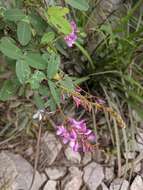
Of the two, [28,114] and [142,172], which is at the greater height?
[28,114]

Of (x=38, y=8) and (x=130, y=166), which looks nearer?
(x=38, y=8)

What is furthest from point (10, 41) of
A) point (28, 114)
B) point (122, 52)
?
point (122, 52)

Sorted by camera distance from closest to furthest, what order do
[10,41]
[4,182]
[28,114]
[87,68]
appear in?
[10,41] < [4,182] < [28,114] < [87,68]

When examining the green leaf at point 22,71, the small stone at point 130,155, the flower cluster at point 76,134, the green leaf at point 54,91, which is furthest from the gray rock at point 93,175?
the green leaf at point 22,71

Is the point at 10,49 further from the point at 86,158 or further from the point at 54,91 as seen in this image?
the point at 86,158

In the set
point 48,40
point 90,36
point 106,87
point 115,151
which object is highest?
point 90,36

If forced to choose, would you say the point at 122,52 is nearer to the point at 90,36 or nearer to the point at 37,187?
the point at 90,36

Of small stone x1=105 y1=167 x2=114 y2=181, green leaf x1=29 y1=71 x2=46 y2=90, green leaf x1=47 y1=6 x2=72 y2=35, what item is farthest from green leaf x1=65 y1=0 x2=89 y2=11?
small stone x1=105 y1=167 x2=114 y2=181

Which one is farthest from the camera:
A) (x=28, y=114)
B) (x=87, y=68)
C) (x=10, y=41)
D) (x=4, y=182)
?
(x=87, y=68)
